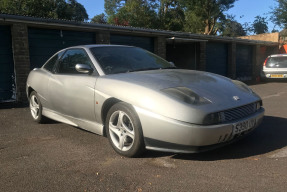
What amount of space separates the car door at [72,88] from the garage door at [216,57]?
37.3 ft

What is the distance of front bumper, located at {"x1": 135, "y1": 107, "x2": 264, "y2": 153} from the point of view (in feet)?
9.44

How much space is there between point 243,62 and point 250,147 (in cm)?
1524

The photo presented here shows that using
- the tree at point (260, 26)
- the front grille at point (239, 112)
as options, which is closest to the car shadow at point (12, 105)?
the front grille at point (239, 112)

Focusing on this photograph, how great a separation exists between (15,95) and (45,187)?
650cm

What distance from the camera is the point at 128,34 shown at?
11.2 m

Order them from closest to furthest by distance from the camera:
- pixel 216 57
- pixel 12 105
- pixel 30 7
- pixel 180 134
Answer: pixel 180 134
pixel 12 105
pixel 216 57
pixel 30 7

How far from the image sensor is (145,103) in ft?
10.0

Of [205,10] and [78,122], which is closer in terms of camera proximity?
[78,122]

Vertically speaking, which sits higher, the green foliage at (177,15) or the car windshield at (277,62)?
the green foliage at (177,15)

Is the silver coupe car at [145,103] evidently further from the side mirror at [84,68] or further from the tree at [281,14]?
the tree at [281,14]

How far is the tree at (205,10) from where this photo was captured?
30698mm

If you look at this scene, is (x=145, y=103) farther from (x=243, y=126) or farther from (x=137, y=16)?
(x=137, y=16)

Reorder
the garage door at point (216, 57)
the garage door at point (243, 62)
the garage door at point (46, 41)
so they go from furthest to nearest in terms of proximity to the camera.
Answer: the garage door at point (243, 62), the garage door at point (216, 57), the garage door at point (46, 41)

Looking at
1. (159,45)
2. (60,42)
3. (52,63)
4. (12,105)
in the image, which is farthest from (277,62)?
(52,63)
